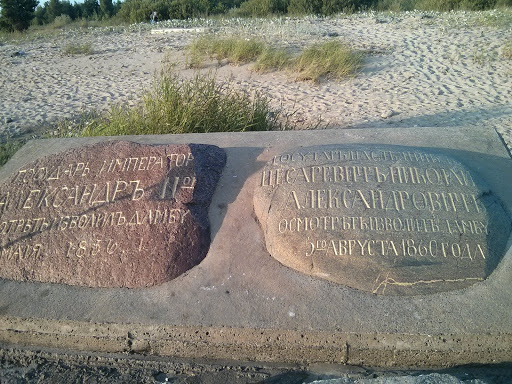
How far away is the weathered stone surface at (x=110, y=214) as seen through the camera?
2643mm

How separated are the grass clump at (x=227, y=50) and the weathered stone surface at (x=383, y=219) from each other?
6.42 meters

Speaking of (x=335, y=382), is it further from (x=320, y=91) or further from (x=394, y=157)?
(x=320, y=91)

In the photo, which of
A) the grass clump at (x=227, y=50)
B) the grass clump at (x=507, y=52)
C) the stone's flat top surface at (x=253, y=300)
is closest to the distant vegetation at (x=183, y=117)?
the stone's flat top surface at (x=253, y=300)

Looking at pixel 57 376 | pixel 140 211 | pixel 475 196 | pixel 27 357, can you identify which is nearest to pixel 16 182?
pixel 140 211

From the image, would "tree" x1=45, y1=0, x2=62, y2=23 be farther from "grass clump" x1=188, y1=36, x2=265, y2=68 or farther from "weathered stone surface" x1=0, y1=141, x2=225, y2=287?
"weathered stone surface" x1=0, y1=141, x2=225, y2=287

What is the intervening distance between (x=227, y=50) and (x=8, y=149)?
16.6 feet

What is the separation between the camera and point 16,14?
23.5 metres

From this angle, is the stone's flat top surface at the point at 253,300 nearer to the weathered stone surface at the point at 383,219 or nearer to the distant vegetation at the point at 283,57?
the weathered stone surface at the point at 383,219

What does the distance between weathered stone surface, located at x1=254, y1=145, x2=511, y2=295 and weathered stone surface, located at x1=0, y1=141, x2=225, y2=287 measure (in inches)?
18.8

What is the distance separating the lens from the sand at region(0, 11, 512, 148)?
6340mm

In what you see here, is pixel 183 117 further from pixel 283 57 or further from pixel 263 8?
pixel 263 8

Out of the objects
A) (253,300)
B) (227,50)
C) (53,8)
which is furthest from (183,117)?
(53,8)

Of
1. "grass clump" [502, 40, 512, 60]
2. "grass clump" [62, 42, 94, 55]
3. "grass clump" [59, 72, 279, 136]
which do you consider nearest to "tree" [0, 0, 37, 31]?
"grass clump" [62, 42, 94, 55]

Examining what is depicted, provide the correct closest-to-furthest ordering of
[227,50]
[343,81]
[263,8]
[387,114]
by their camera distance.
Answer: [387,114] < [343,81] < [227,50] < [263,8]
